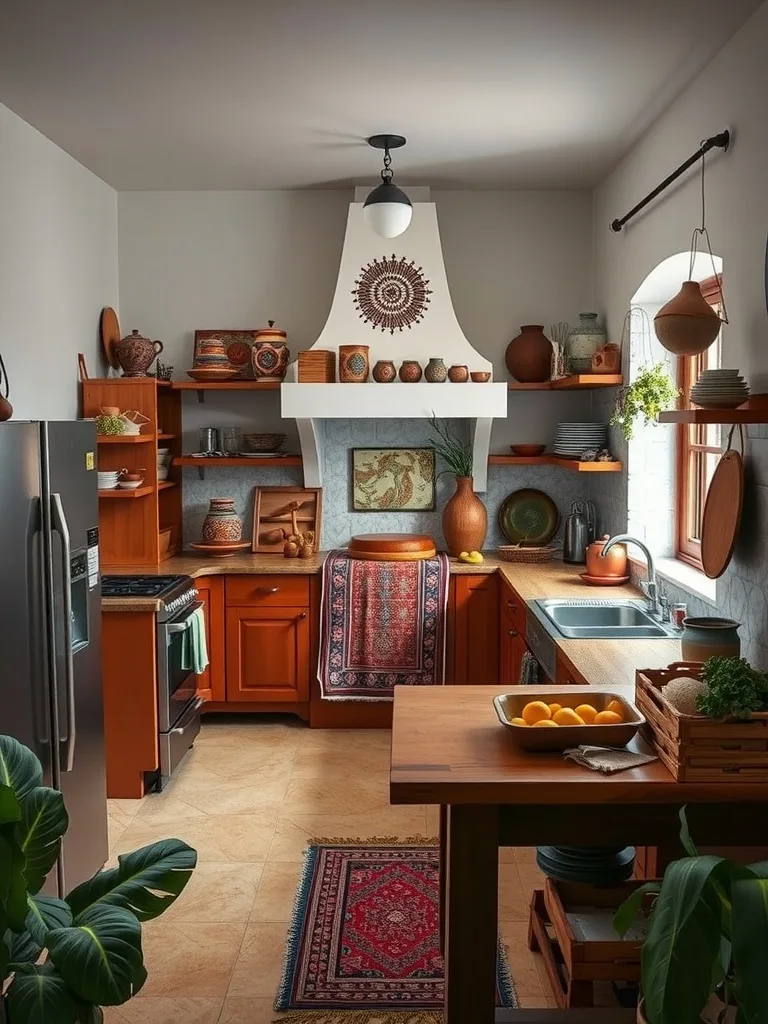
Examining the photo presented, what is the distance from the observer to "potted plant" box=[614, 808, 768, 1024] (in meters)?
1.50

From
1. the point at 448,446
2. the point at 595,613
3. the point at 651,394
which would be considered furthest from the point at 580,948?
the point at 448,446

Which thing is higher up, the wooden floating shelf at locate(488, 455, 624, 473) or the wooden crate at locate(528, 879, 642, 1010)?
the wooden floating shelf at locate(488, 455, 624, 473)

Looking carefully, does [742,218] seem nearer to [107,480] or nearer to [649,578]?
[649,578]

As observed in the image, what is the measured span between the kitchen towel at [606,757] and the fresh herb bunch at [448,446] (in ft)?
10.9

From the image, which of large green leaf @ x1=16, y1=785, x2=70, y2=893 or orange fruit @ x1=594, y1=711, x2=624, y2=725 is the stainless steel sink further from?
large green leaf @ x1=16, y1=785, x2=70, y2=893

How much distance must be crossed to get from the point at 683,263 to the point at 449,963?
277 cm

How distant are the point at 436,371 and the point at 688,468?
4.55ft

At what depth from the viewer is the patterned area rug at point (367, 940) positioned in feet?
9.20

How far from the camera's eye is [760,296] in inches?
118

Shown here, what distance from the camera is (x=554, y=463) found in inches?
212

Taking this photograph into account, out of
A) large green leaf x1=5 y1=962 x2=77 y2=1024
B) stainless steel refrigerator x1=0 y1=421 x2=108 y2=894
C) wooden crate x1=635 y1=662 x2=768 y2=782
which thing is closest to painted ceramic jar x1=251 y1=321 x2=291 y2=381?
stainless steel refrigerator x1=0 y1=421 x2=108 y2=894

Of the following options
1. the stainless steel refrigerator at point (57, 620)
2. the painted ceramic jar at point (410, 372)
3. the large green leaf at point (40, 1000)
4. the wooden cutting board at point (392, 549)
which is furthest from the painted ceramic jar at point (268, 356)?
the large green leaf at point (40, 1000)

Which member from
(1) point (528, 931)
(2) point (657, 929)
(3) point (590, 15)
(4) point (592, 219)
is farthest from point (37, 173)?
(2) point (657, 929)

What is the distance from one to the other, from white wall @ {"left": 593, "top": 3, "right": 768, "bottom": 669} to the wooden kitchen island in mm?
880
